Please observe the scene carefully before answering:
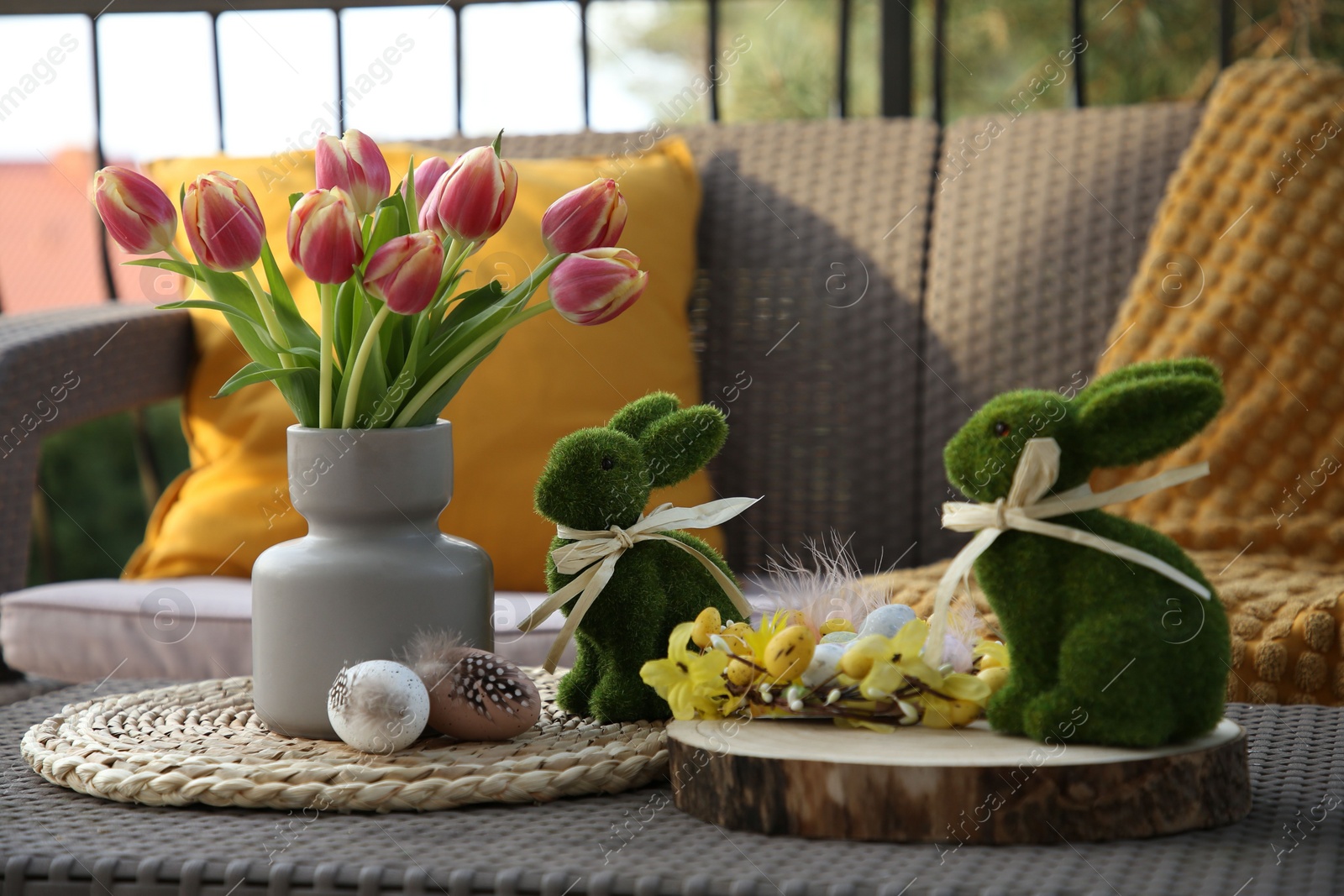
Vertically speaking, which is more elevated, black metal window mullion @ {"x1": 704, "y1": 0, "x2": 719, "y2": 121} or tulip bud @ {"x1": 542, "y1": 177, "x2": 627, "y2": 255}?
black metal window mullion @ {"x1": 704, "y1": 0, "x2": 719, "y2": 121}

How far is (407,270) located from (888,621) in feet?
1.15

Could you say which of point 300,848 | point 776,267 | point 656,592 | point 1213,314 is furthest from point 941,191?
point 300,848

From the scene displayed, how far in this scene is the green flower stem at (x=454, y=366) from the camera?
0.76 meters

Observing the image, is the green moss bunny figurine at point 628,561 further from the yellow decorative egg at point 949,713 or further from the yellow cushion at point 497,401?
the yellow cushion at point 497,401

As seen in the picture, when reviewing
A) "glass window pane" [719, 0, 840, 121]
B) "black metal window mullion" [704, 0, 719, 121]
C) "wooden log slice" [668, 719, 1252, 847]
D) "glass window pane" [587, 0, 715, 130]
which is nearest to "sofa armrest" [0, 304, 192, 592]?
"black metal window mullion" [704, 0, 719, 121]

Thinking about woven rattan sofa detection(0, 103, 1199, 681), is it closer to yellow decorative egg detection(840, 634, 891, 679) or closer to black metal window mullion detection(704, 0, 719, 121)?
black metal window mullion detection(704, 0, 719, 121)

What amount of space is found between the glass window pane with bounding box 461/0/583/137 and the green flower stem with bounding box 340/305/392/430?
1.00 metres

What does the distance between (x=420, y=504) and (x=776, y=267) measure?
871 millimetres

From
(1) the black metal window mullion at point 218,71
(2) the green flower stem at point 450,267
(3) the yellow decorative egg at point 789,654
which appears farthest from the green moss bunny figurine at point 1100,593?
(1) the black metal window mullion at point 218,71

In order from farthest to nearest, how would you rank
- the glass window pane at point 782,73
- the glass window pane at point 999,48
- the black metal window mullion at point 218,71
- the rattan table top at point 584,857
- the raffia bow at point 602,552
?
the glass window pane at point 999,48, the glass window pane at point 782,73, the black metal window mullion at point 218,71, the raffia bow at point 602,552, the rattan table top at point 584,857

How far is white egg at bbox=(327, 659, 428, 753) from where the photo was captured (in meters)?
0.70

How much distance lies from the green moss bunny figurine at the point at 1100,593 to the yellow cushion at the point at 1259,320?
74cm

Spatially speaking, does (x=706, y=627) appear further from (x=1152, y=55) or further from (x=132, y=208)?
(x=1152, y=55)

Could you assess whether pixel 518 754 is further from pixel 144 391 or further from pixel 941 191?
pixel 941 191
